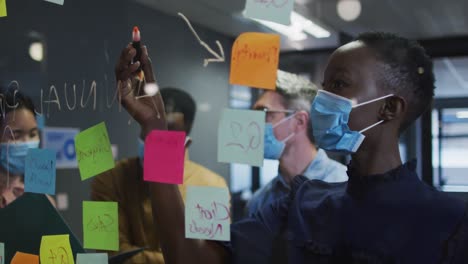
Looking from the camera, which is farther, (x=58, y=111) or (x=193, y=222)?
(x=58, y=111)

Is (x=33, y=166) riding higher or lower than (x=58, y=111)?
lower

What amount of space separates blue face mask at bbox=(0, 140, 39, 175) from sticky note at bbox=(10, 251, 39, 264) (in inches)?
9.0

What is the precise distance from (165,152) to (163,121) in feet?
0.28

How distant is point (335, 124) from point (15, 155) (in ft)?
3.16

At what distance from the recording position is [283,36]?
111cm

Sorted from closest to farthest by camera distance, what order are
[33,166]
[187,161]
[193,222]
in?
1. [193,222]
2. [187,161]
3. [33,166]

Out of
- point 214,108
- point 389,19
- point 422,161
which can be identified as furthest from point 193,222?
point 389,19

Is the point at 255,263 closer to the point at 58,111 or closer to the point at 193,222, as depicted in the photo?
the point at 193,222

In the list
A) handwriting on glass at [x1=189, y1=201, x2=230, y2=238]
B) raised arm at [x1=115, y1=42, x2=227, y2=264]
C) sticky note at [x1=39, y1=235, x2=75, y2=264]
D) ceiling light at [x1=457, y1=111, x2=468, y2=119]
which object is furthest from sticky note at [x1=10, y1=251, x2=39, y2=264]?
ceiling light at [x1=457, y1=111, x2=468, y2=119]

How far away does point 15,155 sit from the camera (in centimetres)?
147

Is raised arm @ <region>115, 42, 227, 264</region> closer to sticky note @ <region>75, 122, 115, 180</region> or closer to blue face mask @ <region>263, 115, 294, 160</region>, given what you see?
sticky note @ <region>75, 122, 115, 180</region>

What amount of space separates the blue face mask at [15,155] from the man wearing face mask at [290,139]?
2.20ft

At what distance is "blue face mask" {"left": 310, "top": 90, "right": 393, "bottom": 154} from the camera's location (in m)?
0.97

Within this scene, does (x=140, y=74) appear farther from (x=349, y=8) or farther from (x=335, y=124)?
(x=349, y=8)
